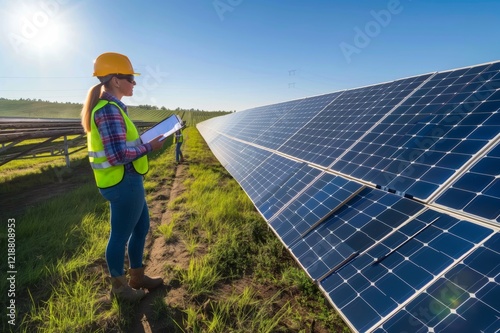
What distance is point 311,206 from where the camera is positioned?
3932mm

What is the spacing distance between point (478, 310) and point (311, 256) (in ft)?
5.23

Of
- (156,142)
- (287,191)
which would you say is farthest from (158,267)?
(287,191)

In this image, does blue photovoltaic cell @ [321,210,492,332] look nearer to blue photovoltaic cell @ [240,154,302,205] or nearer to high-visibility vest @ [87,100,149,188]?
high-visibility vest @ [87,100,149,188]

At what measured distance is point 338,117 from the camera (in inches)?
273

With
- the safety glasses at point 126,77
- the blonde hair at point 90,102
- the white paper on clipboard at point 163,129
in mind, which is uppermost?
the safety glasses at point 126,77

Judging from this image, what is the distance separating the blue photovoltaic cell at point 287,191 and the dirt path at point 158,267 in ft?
5.67

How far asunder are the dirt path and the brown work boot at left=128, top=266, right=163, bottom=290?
11 centimetres

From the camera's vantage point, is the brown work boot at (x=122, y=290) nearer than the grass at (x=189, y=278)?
No

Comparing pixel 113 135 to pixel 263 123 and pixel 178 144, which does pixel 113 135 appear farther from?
pixel 178 144

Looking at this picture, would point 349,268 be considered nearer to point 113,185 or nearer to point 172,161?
point 113,185

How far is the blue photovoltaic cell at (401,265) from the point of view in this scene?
6.77 ft

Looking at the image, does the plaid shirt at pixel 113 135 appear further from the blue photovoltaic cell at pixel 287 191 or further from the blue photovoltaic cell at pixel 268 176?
the blue photovoltaic cell at pixel 268 176

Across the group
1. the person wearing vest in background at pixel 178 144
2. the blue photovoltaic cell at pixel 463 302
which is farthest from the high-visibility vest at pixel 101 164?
the person wearing vest in background at pixel 178 144

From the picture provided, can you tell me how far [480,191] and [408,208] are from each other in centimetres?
66
